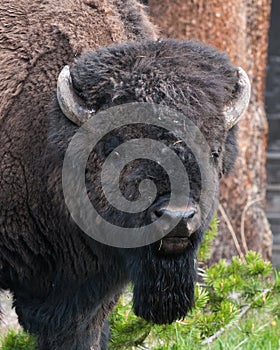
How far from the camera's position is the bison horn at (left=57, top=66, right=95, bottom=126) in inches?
180

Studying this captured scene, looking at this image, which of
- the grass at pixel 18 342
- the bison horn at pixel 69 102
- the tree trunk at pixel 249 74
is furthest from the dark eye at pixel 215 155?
the tree trunk at pixel 249 74

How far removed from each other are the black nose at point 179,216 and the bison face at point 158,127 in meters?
0.02

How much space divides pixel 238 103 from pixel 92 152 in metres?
0.87

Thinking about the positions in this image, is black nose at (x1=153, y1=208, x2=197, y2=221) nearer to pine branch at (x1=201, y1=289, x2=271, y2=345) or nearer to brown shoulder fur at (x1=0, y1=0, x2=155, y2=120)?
brown shoulder fur at (x1=0, y1=0, x2=155, y2=120)

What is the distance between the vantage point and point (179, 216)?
13.6 feet

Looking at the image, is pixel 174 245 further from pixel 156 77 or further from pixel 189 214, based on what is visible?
pixel 156 77

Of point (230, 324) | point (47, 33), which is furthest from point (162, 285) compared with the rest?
point (47, 33)

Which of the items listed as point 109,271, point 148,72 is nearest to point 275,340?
point 109,271

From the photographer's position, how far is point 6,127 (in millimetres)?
4867

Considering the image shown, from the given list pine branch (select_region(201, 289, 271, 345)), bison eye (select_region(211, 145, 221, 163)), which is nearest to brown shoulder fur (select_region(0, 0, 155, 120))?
bison eye (select_region(211, 145, 221, 163))

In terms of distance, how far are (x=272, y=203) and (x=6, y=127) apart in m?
6.54

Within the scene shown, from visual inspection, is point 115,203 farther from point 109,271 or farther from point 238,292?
point 238,292

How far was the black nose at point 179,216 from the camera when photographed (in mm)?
4152

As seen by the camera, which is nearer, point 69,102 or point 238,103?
point 69,102
